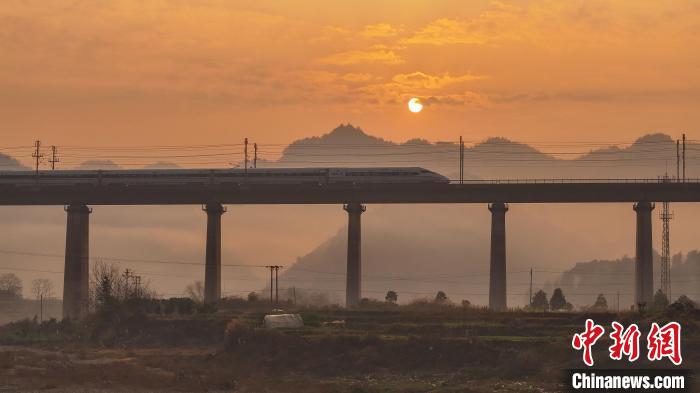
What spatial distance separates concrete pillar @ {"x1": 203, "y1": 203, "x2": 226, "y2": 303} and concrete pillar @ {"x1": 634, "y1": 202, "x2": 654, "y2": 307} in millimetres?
55115

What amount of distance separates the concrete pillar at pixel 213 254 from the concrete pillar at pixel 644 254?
5512 cm

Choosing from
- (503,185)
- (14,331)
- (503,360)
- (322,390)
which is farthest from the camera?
(503,185)

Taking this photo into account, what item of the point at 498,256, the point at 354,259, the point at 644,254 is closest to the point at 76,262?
the point at 354,259

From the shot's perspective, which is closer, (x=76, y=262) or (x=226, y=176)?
(x=76, y=262)

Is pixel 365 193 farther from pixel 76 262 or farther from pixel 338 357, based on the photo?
pixel 338 357

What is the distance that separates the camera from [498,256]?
152 m

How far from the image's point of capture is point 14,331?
12525 cm

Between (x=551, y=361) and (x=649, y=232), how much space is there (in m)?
84.2

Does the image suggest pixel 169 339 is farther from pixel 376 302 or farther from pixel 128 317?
pixel 376 302

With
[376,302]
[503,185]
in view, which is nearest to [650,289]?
[503,185]

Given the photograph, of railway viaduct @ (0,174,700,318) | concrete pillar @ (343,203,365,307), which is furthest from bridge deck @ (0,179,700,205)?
concrete pillar @ (343,203,365,307)

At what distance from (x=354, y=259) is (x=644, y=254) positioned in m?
38.1

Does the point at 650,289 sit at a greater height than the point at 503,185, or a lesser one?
lesser

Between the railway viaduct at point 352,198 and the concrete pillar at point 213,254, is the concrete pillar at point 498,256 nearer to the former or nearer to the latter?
the railway viaduct at point 352,198
